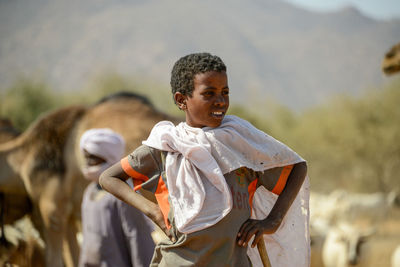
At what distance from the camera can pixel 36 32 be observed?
4107 inches

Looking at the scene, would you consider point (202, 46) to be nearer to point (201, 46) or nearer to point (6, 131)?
point (201, 46)

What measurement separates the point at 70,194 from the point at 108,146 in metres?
3.90

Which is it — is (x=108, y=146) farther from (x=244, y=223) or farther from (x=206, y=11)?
(x=206, y=11)

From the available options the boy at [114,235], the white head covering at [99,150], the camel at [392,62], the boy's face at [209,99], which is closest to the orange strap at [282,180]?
the boy's face at [209,99]

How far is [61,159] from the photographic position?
7.80 meters

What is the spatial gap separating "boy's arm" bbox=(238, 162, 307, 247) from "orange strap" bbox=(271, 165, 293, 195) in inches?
0.7

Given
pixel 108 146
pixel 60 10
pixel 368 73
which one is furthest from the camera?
pixel 60 10

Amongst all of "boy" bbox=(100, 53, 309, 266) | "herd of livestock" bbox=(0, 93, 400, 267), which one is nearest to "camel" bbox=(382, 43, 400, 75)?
"herd of livestock" bbox=(0, 93, 400, 267)

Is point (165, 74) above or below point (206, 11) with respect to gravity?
below

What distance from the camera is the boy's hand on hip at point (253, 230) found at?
7.30 ft

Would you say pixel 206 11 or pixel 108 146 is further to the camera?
pixel 206 11

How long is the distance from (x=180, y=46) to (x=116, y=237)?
92.7m

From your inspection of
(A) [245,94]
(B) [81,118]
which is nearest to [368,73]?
(A) [245,94]

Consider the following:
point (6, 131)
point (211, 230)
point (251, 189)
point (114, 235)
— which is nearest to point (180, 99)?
point (251, 189)
